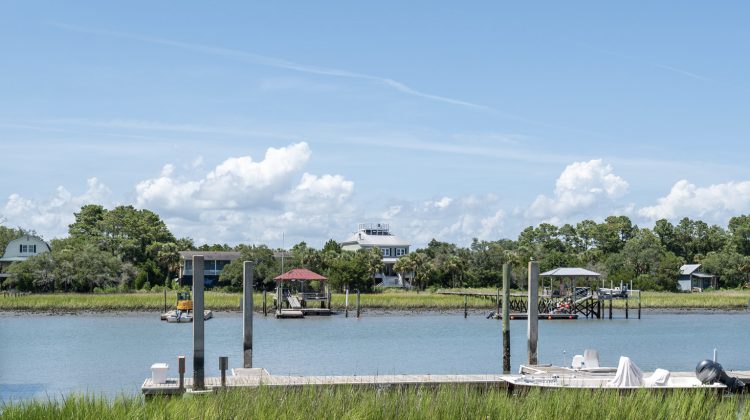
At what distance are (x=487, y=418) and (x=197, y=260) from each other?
33.0ft

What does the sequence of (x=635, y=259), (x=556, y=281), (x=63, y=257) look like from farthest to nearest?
(x=635, y=259) → (x=556, y=281) → (x=63, y=257)

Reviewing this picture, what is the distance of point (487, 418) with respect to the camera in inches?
595

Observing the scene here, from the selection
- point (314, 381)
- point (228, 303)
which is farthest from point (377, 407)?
point (228, 303)

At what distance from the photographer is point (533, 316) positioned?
27219mm

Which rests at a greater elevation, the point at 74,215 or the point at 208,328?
the point at 74,215

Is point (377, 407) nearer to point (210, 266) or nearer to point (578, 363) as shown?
point (578, 363)

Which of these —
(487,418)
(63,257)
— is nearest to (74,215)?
(63,257)

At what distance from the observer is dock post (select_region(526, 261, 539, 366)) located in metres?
26.5

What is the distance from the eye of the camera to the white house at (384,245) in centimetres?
11369

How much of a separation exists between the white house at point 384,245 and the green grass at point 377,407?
94.9 meters

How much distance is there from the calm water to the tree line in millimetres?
20404

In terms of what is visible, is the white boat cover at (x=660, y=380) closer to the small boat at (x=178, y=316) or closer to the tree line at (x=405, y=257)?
the small boat at (x=178, y=316)

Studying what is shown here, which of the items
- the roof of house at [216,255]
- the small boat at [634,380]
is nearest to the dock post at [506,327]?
the small boat at [634,380]

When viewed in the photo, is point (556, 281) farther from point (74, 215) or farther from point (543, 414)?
point (543, 414)
